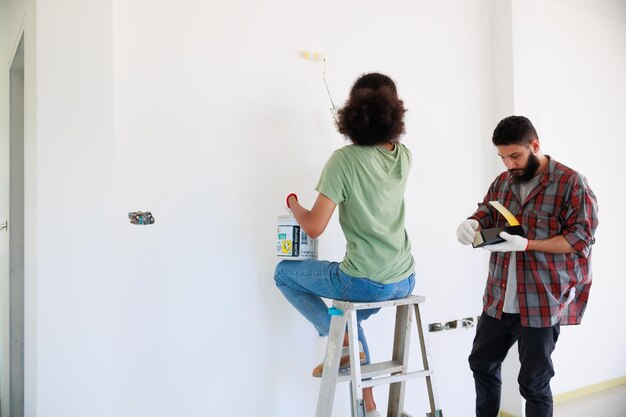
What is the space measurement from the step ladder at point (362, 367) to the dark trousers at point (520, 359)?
435 mm

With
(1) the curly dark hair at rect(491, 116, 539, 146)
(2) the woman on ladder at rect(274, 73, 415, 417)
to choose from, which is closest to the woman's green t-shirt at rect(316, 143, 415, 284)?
(2) the woman on ladder at rect(274, 73, 415, 417)

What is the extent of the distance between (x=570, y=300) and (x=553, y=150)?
1469 mm

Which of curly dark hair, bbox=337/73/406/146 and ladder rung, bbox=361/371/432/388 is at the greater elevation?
curly dark hair, bbox=337/73/406/146

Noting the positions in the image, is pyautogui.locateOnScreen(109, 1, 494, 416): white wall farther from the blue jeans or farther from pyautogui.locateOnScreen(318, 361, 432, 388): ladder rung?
pyautogui.locateOnScreen(318, 361, 432, 388): ladder rung

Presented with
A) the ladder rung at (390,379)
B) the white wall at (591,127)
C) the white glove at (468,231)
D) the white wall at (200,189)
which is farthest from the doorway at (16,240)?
the white wall at (591,127)

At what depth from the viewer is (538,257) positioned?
72.2 inches

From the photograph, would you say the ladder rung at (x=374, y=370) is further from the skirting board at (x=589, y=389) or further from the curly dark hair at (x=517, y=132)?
the skirting board at (x=589, y=389)

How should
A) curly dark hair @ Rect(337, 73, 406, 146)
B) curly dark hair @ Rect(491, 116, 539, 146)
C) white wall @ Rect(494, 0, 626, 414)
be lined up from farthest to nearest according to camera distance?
white wall @ Rect(494, 0, 626, 414) → curly dark hair @ Rect(491, 116, 539, 146) → curly dark hair @ Rect(337, 73, 406, 146)

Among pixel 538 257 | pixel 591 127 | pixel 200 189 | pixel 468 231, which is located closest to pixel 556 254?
pixel 538 257

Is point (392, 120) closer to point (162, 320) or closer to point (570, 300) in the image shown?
point (570, 300)

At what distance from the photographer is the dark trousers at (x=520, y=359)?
1.83m

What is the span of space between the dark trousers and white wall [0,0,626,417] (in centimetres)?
46

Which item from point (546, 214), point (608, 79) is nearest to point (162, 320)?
point (546, 214)

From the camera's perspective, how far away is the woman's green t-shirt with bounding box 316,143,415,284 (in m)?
1.61
